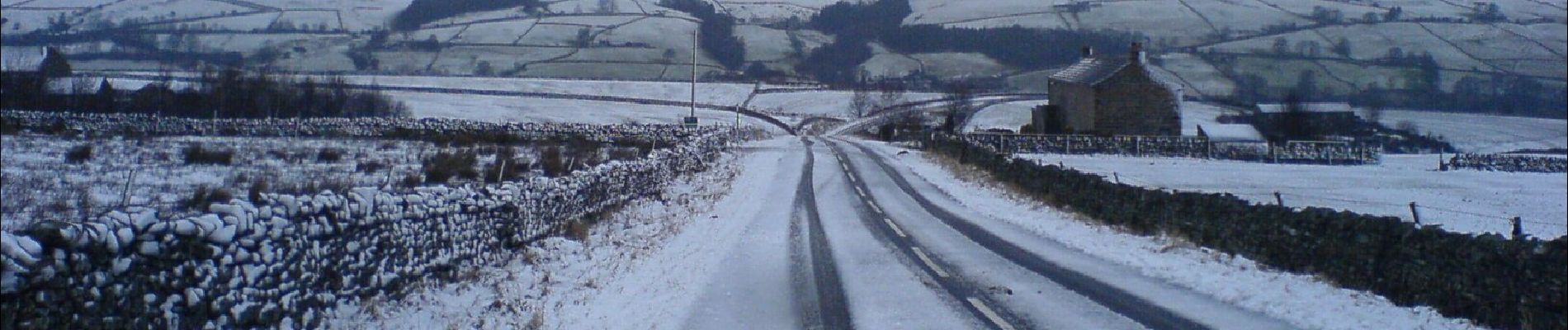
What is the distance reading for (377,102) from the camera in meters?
22.1

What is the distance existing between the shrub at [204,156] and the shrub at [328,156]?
2999mm

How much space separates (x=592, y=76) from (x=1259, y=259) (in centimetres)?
1959

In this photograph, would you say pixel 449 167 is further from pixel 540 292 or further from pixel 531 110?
pixel 531 110

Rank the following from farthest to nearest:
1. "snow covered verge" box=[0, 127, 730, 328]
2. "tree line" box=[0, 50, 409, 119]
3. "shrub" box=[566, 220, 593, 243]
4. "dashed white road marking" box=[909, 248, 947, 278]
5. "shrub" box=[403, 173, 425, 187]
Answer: "shrub" box=[566, 220, 593, 243]
"shrub" box=[403, 173, 425, 187]
"dashed white road marking" box=[909, 248, 947, 278]
"tree line" box=[0, 50, 409, 119]
"snow covered verge" box=[0, 127, 730, 328]

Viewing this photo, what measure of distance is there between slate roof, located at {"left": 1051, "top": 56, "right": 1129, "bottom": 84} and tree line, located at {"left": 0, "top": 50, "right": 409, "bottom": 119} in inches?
1659

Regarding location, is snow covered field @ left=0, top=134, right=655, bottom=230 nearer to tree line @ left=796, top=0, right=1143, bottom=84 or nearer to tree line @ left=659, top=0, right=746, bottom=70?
tree line @ left=659, top=0, right=746, bottom=70

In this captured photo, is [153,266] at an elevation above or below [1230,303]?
above

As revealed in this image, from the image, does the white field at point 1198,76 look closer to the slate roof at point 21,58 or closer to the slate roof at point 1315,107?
the slate roof at point 1315,107

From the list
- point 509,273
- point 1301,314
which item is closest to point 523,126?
point 509,273

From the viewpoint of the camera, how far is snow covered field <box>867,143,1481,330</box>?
35.2ft

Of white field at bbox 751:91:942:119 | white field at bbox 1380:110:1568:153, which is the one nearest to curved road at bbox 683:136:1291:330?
white field at bbox 1380:110:1568:153

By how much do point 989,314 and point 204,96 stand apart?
928cm

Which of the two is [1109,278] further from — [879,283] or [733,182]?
[733,182]

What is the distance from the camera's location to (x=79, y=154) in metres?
13.8
